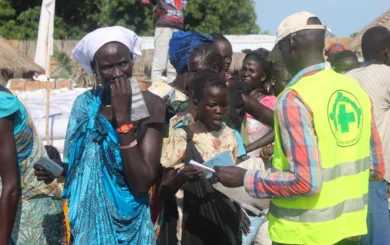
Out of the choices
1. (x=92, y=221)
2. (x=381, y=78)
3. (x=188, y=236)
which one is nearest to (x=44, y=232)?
(x=92, y=221)

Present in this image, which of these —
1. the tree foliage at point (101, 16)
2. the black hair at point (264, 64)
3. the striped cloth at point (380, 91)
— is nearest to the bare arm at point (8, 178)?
the striped cloth at point (380, 91)

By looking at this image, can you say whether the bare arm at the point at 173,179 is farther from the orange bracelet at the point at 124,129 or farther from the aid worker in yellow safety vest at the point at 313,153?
the orange bracelet at the point at 124,129

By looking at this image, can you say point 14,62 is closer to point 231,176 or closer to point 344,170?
point 231,176

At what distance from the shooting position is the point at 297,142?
2992mm

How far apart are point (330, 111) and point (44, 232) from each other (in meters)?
1.73

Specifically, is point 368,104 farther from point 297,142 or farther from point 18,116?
point 18,116

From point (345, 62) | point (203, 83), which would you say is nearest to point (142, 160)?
point (203, 83)

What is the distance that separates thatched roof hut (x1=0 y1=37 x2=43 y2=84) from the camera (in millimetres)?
15539

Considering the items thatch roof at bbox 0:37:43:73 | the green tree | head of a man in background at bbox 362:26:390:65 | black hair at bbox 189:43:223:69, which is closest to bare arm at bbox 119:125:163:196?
black hair at bbox 189:43:223:69

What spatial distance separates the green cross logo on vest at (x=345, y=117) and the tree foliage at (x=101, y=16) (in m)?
27.2

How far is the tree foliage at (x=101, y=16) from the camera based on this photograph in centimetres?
3011

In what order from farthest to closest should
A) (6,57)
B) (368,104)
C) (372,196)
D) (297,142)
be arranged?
(6,57)
(372,196)
(368,104)
(297,142)

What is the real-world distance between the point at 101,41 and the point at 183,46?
2.12 m

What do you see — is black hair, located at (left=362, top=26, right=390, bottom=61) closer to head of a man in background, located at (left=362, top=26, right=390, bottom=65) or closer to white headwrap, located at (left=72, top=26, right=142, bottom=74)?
head of a man in background, located at (left=362, top=26, right=390, bottom=65)
